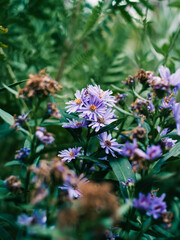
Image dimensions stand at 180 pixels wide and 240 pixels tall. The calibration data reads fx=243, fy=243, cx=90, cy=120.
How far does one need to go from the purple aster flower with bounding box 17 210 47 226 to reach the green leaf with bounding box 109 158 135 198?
0.75ft

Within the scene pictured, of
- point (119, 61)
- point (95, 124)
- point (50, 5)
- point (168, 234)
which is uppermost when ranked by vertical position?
point (50, 5)

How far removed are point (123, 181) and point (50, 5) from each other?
1.01 metres

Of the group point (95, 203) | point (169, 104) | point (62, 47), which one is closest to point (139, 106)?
point (169, 104)

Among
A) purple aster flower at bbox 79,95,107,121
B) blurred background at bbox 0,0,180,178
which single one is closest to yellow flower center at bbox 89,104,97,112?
purple aster flower at bbox 79,95,107,121

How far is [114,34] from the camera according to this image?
2.04m

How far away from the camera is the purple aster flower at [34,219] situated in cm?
44

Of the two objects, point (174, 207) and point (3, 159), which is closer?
point (174, 207)

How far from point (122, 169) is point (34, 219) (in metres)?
0.28

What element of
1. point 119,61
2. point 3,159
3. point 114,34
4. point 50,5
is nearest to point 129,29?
point 114,34

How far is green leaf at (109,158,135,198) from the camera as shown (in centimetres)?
63

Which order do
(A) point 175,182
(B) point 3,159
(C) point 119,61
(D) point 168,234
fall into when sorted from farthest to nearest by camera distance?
1. (C) point 119,61
2. (B) point 3,159
3. (D) point 168,234
4. (A) point 175,182

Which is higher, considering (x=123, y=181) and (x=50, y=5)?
(x=50, y=5)

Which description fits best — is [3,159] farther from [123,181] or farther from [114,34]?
[114,34]

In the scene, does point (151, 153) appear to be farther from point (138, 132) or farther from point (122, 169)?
point (122, 169)
